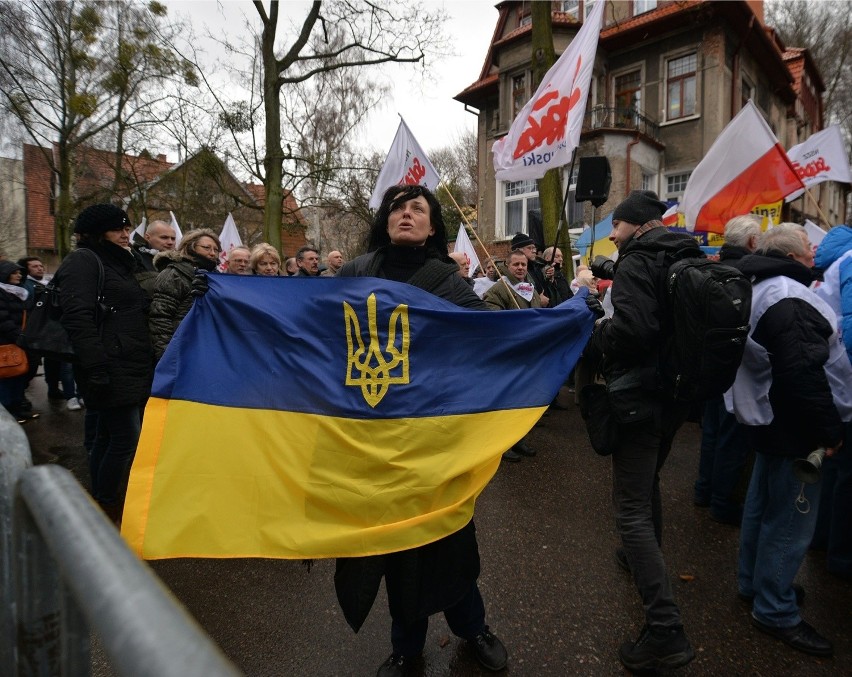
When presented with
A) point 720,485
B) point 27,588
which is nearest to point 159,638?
point 27,588

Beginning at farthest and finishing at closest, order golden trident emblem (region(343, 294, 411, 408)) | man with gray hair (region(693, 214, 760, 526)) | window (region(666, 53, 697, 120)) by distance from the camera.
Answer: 1. window (region(666, 53, 697, 120))
2. man with gray hair (region(693, 214, 760, 526))
3. golden trident emblem (region(343, 294, 411, 408))

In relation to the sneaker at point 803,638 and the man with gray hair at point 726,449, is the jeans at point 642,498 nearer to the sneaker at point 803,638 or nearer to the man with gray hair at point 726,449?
the sneaker at point 803,638

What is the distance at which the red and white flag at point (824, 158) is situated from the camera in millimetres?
7621

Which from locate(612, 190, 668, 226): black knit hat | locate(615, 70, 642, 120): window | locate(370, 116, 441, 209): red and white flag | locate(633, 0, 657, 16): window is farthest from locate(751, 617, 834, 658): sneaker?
locate(633, 0, 657, 16): window

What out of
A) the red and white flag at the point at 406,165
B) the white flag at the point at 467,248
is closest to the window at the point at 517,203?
the white flag at the point at 467,248

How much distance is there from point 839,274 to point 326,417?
9.76 ft

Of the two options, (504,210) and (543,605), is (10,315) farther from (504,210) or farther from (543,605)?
(504,210)

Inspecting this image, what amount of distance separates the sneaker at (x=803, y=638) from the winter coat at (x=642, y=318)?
50.3 inches

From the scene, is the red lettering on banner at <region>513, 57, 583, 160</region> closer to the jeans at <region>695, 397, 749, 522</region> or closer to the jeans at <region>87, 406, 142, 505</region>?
the jeans at <region>695, 397, 749, 522</region>

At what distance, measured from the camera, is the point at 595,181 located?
4039 millimetres

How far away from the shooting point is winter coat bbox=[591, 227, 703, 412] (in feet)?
7.75

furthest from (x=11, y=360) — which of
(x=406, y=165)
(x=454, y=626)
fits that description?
(x=454, y=626)

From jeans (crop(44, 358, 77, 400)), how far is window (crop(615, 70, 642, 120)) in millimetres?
19033

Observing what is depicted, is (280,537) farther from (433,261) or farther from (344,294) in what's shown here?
(433,261)
